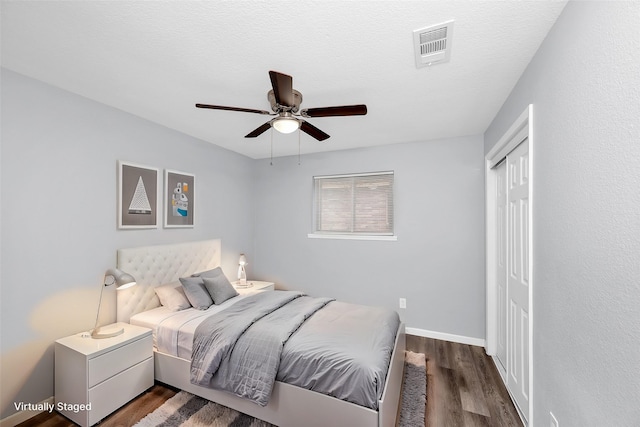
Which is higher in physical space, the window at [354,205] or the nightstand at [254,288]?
the window at [354,205]

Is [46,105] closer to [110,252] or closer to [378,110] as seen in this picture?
[110,252]

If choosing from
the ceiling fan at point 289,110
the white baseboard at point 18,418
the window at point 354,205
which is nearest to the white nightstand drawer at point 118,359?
the white baseboard at point 18,418

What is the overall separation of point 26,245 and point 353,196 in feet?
11.2

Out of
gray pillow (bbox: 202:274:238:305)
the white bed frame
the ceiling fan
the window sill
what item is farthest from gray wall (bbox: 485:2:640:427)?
gray pillow (bbox: 202:274:238:305)

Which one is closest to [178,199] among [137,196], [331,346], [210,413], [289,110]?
[137,196]

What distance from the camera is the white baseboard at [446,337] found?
324 cm

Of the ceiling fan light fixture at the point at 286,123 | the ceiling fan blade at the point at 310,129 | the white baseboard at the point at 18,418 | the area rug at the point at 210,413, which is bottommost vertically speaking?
the area rug at the point at 210,413

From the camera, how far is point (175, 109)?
2.62 meters

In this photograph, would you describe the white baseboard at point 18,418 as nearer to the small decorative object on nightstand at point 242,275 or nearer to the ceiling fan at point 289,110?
the small decorative object on nightstand at point 242,275

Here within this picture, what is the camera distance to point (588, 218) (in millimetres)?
1122

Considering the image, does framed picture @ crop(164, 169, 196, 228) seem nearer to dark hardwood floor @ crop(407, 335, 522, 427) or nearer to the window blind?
the window blind

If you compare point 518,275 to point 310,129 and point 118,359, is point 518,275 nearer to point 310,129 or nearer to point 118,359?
point 310,129

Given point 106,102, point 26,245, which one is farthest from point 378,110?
point 26,245

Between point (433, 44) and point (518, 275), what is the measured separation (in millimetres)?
1877
